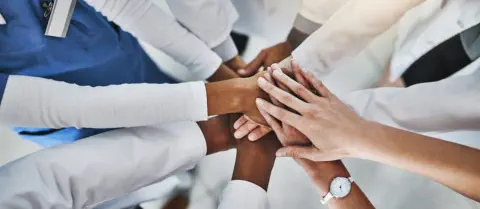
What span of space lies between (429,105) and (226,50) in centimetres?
43

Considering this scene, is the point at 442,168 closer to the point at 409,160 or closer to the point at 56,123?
the point at 409,160

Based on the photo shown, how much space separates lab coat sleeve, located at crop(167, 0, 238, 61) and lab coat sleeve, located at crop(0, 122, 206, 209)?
0.21 metres

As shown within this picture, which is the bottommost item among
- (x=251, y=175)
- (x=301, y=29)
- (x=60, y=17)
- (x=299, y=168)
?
(x=299, y=168)

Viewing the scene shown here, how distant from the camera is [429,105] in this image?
0.91 m

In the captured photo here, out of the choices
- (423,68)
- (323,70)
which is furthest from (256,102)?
(423,68)

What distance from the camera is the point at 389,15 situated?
91cm

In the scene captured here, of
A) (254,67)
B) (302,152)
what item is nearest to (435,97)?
(302,152)

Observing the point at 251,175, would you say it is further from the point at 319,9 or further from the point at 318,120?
the point at 319,9

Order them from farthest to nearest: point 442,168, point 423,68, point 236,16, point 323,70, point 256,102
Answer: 1. point 423,68
2. point 236,16
3. point 323,70
4. point 256,102
5. point 442,168

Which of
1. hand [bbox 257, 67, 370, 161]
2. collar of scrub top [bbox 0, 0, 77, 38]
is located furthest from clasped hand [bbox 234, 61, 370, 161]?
collar of scrub top [bbox 0, 0, 77, 38]

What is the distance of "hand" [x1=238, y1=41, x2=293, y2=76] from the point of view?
3.53 ft

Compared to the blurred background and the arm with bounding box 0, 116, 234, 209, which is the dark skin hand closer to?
the blurred background

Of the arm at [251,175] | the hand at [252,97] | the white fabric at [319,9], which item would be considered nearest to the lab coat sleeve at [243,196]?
the arm at [251,175]

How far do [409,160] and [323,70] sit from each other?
28cm
